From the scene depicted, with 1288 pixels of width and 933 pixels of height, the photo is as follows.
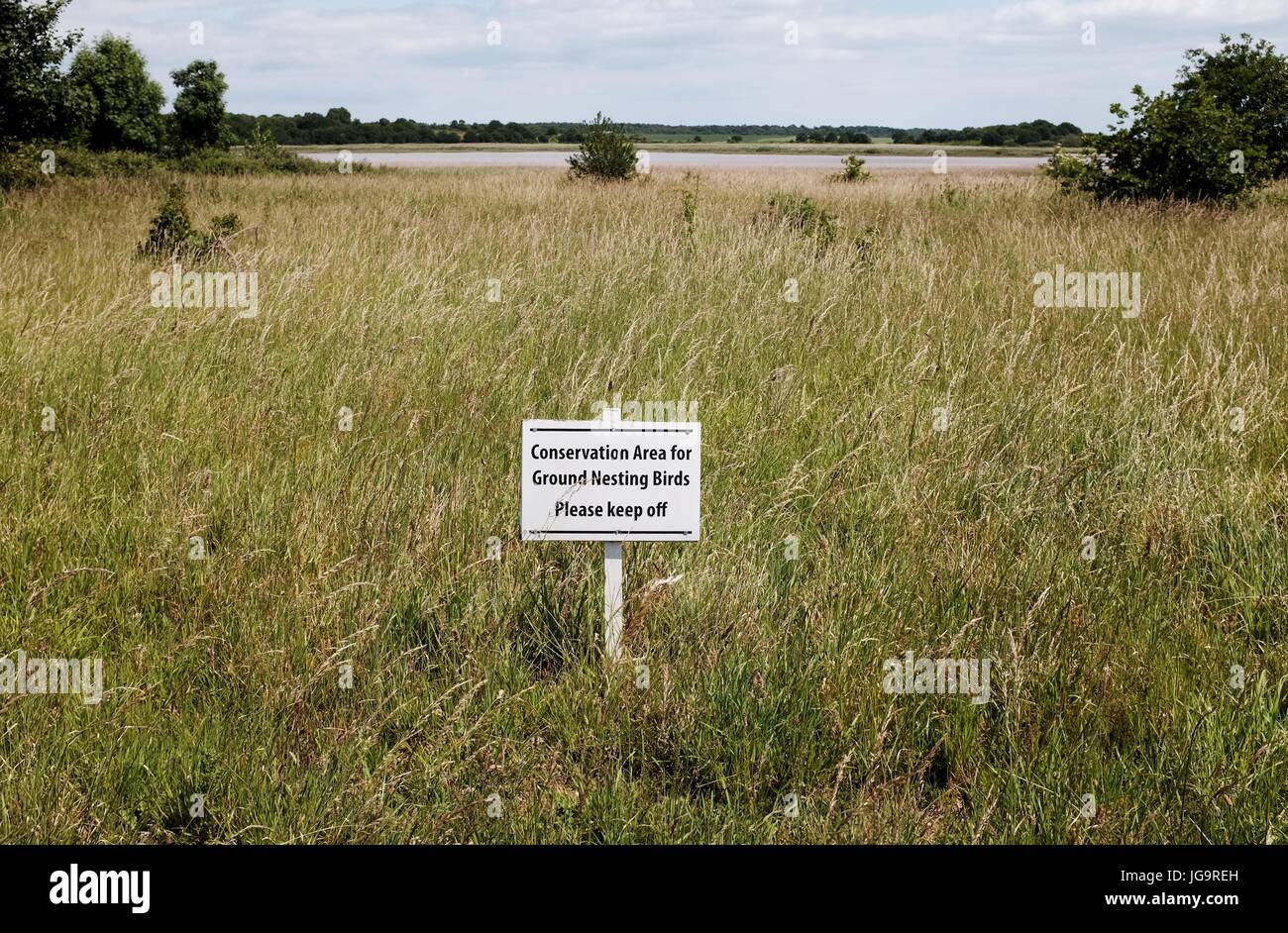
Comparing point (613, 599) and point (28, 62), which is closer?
point (613, 599)

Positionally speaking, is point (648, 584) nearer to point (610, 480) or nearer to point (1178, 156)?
point (610, 480)

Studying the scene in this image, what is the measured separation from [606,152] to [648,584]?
1728 cm

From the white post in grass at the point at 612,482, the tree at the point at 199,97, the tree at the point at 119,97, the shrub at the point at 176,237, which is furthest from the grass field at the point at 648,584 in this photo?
the tree at the point at 119,97

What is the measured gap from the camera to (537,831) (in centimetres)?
222

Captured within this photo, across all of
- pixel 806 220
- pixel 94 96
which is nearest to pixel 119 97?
pixel 94 96

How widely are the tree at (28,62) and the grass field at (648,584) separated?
14.1 metres

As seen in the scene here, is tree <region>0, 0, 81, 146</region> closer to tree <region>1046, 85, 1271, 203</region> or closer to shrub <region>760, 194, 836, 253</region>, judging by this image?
shrub <region>760, 194, 836, 253</region>

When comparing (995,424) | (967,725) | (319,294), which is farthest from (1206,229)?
(967,725)

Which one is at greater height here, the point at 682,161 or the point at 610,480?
the point at 682,161

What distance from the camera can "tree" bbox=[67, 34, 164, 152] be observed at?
115ft

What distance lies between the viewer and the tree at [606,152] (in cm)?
1894

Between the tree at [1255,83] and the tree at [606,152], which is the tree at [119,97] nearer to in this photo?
the tree at [606,152]

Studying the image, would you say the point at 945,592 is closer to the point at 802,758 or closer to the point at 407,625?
the point at 802,758

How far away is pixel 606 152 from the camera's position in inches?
746
